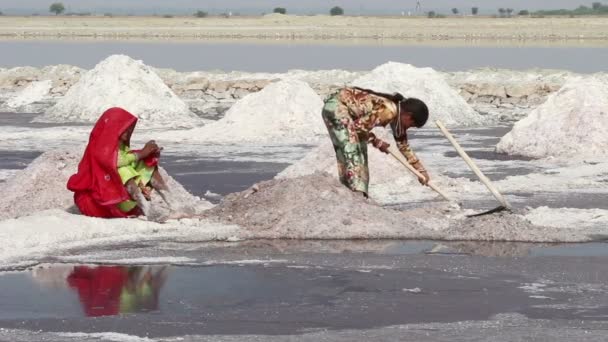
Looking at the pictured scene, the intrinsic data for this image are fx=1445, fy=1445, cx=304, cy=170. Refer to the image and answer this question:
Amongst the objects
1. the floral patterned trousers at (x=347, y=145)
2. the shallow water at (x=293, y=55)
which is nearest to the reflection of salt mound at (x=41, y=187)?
the floral patterned trousers at (x=347, y=145)

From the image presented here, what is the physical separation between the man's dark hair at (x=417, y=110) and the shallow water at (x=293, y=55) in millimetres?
27276

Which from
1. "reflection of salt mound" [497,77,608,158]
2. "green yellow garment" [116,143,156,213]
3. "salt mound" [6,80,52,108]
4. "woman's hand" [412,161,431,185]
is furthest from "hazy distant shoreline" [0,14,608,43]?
"green yellow garment" [116,143,156,213]

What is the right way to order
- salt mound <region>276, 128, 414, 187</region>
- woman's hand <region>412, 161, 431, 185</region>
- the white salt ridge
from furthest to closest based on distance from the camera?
salt mound <region>276, 128, 414, 187</region> < woman's hand <region>412, 161, 431, 185</region> < the white salt ridge

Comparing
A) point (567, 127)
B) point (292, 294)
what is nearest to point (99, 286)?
point (292, 294)

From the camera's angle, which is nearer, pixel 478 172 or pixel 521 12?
pixel 478 172

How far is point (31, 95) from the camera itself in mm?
27375

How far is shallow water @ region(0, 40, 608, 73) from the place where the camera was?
41250 millimetres

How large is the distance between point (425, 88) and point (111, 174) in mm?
12373

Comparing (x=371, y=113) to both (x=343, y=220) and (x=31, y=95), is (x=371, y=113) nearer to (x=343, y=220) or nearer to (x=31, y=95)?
(x=343, y=220)

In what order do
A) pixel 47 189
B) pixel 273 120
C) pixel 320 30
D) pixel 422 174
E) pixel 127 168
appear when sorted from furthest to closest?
pixel 320 30 < pixel 273 120 < pixel 47 189 < pixel 422 174 < pixel 127 168

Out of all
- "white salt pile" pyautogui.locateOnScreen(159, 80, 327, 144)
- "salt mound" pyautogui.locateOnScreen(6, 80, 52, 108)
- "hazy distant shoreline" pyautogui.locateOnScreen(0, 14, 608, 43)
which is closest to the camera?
"white salt pile" pyautogui.locateOnScreen(159, 80, 327, 144)

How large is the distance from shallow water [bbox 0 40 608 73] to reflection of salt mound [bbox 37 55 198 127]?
15413 millimetres

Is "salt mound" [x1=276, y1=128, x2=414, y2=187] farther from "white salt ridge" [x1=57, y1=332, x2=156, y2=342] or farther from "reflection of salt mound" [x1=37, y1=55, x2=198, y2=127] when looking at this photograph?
"reflection of salt mound" [x1=37, y1=55, x2=198, y2=127]

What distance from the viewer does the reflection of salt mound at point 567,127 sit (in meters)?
16.7
